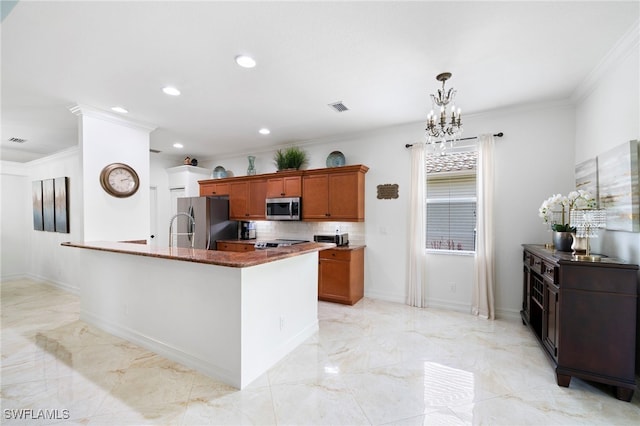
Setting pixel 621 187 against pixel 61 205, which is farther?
pixel 61 205

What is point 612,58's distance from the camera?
235 centimetres

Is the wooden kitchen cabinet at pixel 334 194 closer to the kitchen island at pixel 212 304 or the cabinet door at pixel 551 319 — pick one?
the kitchen island at pixel 212 304

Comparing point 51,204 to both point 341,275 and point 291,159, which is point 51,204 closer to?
point 291,159

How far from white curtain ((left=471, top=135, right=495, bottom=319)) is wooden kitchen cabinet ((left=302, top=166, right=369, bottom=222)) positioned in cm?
169

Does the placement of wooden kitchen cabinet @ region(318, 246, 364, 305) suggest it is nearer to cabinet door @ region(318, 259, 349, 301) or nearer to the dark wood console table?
cabinet door @ region(318, 259, 349, 301)

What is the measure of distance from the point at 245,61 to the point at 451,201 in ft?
11.0

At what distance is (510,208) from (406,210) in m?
1.36

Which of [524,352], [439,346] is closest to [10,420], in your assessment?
[439,346]

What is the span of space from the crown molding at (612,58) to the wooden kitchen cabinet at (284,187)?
3798 millimetres

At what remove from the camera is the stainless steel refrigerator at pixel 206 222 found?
5.27 metres

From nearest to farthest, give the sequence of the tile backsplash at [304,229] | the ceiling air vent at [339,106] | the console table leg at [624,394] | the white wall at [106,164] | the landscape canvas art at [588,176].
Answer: the console table leg at [624,394] → the landscape canvas art at [588,176] → the ceiling air vent at [339,106] → the white wall at [106,164] → the tile backsplash at [304,229]

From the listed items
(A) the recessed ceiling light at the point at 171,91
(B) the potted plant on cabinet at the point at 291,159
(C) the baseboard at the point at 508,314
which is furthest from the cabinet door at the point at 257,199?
(C) the baseboard at the point at 508,314

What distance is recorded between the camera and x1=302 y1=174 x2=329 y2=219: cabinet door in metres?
4.62

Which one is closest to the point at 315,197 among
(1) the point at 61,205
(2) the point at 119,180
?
(2) the point at 119,180
